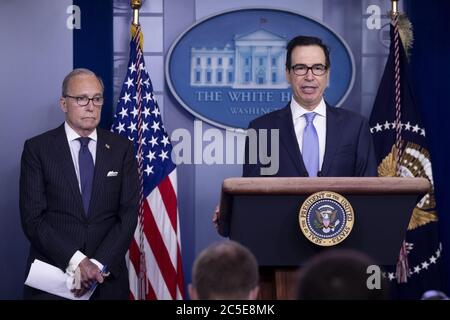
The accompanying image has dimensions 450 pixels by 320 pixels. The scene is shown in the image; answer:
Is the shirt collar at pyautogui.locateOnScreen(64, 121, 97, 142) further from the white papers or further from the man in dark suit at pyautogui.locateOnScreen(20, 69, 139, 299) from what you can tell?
the white papers

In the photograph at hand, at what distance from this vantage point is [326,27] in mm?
4934

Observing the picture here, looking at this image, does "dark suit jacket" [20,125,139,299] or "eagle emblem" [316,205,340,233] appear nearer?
"eagle emblem" [316,205,340,233]

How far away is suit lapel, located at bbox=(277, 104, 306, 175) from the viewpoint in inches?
127

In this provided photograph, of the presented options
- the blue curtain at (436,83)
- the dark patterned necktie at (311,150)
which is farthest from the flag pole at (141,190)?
the blue curtain at (436,83)

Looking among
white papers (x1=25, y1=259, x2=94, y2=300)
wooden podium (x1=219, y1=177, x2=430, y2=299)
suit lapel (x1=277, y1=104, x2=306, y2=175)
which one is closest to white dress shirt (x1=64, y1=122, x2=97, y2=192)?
white papers (x1=25, y1=259, x2=94, y2=300)

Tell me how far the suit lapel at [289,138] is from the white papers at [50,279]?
1.19m

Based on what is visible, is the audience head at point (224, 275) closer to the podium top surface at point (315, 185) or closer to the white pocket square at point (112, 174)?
the podium top surface at point (315, 185)

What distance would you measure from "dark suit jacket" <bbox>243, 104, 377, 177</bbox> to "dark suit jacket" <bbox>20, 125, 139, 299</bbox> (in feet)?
2.63

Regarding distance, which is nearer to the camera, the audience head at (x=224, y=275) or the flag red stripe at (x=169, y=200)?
the audience head at (x=224, y=275)

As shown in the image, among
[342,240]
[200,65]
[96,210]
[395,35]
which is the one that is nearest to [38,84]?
[200,65]

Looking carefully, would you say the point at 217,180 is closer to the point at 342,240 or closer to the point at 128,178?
the point at 128,178

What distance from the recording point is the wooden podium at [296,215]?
2.59 meters

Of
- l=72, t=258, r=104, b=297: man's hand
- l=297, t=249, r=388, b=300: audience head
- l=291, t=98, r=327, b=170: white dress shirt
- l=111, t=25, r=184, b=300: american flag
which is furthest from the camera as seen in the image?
l=111, t=25, r=184, b=300: american flag

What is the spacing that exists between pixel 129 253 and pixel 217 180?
28.5 inches
